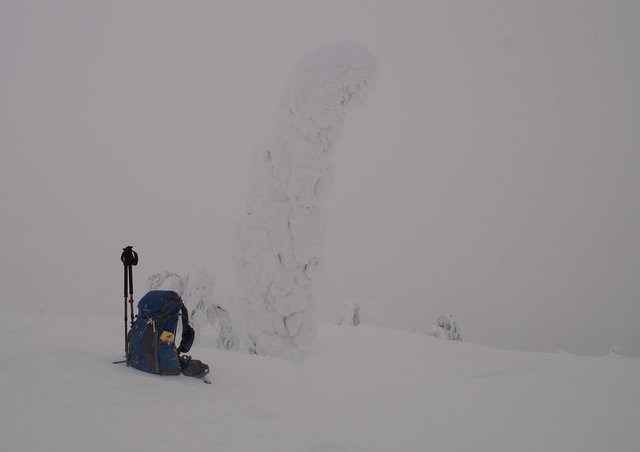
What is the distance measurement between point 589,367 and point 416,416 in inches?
220

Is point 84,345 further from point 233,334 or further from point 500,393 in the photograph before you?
point 500,393

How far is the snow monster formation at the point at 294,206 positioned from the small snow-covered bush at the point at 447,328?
11.4m

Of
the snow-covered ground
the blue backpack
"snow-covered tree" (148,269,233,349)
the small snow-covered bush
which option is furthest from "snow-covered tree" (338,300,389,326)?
the blue backpack

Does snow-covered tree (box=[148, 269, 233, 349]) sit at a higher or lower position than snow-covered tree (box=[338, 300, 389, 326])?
higher

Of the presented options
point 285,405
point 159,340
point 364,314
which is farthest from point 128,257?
point 364,314

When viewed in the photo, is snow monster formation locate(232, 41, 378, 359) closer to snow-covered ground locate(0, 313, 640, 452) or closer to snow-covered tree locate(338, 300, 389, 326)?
snow-covered ground locate(0, 313, 640, 452)

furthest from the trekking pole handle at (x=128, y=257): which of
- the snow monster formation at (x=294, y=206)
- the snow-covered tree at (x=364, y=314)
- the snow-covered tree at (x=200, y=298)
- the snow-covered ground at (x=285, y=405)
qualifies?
the snow-covered tree at (x=364, y=314)

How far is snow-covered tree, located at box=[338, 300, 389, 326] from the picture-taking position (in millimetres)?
25062

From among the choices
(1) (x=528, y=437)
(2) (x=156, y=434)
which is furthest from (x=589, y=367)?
(2) (x=156, y=434)

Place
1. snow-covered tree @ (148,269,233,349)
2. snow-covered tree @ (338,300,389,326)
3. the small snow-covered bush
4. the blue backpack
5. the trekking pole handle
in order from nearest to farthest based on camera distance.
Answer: the blue backpack, the trekking pole handle, snow-covered tree @ (148,269,233,349), the small snow-covered bush, snow-covered tree @ (338,300,389,326)

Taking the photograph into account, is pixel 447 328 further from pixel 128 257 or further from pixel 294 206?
pixel 128 257

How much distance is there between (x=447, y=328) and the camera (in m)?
23.5

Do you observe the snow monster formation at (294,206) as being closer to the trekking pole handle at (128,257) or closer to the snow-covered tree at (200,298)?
the snow-covered tree at (200,298)

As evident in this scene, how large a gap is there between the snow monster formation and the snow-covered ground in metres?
4.92
